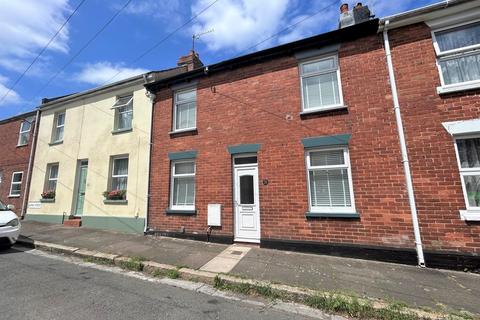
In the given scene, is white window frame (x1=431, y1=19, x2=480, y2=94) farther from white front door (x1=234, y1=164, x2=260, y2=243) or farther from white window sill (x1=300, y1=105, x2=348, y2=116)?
white front door (x1=234, y1=164, x2=260, y2=243)

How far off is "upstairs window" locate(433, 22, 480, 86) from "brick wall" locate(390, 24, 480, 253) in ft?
0.74

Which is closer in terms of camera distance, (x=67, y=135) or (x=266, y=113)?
(x=266, y=113)

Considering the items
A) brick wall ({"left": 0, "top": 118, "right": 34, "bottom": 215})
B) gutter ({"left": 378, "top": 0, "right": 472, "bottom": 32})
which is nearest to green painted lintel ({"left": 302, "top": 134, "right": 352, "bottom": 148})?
gutter ({"left": 378, "top": 0, "right": 472, "bottom": 32})

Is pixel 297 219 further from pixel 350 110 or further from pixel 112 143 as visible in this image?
pixel 112 143

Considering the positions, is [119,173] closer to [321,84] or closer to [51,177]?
[51,177]

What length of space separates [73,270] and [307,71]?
8051 millimetres

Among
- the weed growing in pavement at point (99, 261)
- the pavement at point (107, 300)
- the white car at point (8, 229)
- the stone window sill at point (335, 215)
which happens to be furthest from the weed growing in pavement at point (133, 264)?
the stone window sill at point (335, 215)

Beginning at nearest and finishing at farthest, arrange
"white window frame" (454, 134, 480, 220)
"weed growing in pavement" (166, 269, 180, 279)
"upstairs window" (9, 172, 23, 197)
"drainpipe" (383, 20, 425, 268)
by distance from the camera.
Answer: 1. "weed growing in pavement" (166, 269, 180, 279)
2. "white window frame" (454, 134, 480, 220)
3. "drainpipe" (383, 20, 425, 268)
4. "upstairs window" (9, 172, 23, 197)

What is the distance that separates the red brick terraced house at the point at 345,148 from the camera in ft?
18.1

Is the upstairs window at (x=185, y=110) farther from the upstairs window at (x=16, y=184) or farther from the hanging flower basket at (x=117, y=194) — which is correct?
the upstairs window at (x=16, y=184)

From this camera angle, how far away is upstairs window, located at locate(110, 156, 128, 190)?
10062 millimetres

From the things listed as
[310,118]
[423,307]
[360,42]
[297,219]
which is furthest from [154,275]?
[360,42]

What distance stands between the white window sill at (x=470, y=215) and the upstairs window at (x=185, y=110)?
25.8 ft

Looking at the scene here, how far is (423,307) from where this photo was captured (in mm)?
3580
